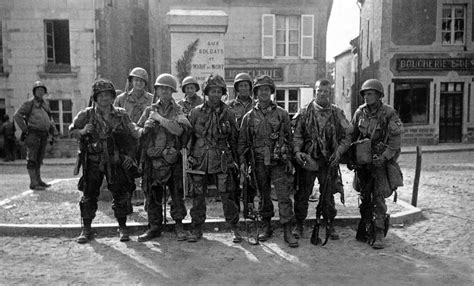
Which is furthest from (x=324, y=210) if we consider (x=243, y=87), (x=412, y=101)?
(x=412, y=101)

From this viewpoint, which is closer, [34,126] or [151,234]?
[151,234]

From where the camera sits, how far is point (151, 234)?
221 inches

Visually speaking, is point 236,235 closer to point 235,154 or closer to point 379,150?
point 235,154

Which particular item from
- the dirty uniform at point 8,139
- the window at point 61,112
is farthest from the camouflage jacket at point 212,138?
the window at point 61,112

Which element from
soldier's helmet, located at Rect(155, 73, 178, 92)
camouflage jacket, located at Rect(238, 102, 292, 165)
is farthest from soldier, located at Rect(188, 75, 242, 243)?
soldier's helmet, located at Rect(155, 73, 178, 92)

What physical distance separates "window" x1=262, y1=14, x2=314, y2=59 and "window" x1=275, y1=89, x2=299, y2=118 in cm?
156

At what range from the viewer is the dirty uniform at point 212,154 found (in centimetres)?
546

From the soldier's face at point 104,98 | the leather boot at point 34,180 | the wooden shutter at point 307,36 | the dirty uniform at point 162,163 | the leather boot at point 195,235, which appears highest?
the wooden shutter at point 307,36

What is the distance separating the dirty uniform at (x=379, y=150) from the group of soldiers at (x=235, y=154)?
12mm

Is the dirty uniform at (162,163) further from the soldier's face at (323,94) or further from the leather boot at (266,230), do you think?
the soldier's face at (323,94)

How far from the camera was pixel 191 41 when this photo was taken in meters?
8.01

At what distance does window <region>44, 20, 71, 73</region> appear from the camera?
17547 millimetres

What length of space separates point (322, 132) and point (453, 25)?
17370mm

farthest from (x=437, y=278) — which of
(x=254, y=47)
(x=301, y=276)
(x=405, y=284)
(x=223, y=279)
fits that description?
(x=254, y=47)
